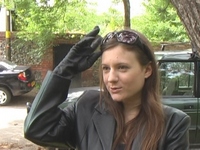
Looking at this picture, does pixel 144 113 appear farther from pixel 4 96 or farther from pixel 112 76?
pixel 4 96

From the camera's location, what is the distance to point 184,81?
240 inches

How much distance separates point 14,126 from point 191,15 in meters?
6.65

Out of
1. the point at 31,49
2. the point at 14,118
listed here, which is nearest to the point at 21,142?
the point at 14,118

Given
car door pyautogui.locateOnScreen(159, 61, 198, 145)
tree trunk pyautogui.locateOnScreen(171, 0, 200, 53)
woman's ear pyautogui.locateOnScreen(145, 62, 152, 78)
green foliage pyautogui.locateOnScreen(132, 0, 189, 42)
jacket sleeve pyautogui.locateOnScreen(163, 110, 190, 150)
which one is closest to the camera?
jacket sleeve pyautogui.locateOnScreen(163, 110, 190, 150)

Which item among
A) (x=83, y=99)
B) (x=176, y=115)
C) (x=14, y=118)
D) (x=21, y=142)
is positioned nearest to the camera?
(x=176, y=115)

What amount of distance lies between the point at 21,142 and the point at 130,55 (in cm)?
616

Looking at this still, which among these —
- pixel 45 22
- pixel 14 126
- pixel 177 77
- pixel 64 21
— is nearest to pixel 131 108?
pixel 177 77

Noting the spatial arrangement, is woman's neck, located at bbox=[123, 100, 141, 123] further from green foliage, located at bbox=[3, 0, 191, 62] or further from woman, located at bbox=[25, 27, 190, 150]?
green foliage, located at bbox=[3, 0, 191, 62]

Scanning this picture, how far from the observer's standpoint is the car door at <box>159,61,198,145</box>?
591 centimetres

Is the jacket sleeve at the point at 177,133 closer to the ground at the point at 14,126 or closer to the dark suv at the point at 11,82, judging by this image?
the ground at the point at 14,126

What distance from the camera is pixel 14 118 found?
9758 millimetres

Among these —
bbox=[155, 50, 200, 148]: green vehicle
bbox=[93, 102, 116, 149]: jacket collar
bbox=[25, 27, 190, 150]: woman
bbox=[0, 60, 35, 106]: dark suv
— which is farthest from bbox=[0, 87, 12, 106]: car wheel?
bbox=[93, 102, 116, 149]: jacket collar

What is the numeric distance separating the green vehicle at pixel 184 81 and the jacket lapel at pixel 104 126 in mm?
4255

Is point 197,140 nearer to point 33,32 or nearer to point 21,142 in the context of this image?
point 21,142
